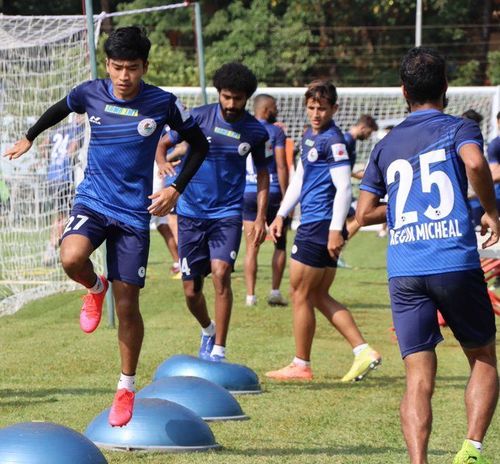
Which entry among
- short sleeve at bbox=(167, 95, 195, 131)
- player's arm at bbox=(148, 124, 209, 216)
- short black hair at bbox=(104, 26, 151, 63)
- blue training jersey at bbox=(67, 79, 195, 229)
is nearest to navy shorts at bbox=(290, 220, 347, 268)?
player's arm at bbox=(148, 124, 209, 216)

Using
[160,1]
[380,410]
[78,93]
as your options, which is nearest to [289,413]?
[380,410]

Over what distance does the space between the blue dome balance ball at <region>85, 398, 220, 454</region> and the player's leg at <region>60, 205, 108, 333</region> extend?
73 centimetres

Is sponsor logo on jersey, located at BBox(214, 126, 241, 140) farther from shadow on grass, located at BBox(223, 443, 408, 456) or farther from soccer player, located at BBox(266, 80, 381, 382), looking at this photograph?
shadow on grass, located at BBox(223, 443, 408, 456)

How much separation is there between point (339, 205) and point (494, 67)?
3116 centimetres

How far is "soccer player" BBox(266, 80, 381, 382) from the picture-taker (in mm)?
9508

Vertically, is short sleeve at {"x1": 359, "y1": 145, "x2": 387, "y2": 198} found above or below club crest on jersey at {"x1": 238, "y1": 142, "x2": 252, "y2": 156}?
above

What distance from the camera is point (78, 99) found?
7508 millimetres

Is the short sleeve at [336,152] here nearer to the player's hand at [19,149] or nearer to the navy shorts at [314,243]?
the navy shorts at [314,243]

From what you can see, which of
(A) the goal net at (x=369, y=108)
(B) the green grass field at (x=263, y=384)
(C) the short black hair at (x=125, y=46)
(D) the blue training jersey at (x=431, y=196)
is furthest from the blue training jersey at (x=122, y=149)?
(A) the goal net at (x=369, y=108)

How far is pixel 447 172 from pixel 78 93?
2.55m

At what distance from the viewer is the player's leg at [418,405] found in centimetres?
581

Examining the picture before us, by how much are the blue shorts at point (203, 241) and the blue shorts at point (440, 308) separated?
12.1ft

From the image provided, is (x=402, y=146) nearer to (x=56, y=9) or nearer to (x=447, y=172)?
(x=447, y=172)

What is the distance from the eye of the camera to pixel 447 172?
19.3 ft
